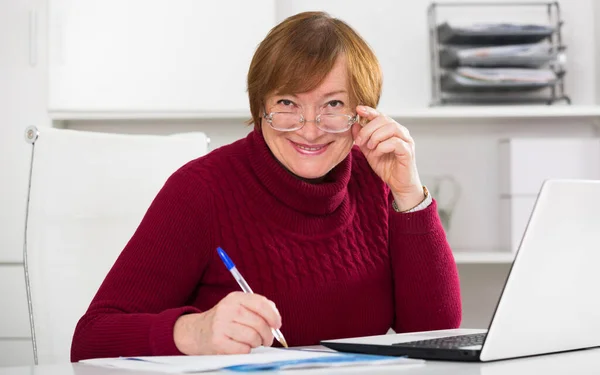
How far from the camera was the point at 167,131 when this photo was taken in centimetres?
291

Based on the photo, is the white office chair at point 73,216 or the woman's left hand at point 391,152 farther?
the white office chair at point 73,216

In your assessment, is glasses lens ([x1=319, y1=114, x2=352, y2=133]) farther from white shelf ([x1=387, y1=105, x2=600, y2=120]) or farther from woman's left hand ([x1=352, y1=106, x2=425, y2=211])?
white shelf ([x1=387, y1=105, x2=600, y2=120])

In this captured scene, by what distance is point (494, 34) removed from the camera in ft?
8.89

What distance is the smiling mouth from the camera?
1595 millimetres

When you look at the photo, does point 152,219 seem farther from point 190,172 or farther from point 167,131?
point 167,131

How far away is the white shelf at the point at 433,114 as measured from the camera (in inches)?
105

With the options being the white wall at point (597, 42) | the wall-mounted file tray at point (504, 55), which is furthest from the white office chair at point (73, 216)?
the white wall at point (597, 42)

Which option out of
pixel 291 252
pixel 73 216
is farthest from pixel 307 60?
pixel 73 216

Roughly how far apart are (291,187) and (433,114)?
49.1 inches

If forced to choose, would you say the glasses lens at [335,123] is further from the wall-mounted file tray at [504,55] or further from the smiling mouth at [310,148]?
the wall-mounted file tray at [504,55]

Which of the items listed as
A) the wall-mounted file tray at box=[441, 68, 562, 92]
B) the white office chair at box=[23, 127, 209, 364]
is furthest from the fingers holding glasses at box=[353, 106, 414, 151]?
the wall-mounted file tray at box=[441, 68, 562, 92]

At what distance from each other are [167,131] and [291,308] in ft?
4.95

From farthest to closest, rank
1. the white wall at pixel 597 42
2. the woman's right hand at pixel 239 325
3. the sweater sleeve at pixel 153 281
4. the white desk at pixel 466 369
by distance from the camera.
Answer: the white wall at pixel 597 42 < the sweater sleeve at pixel 153 281 < the woman's right hand at pixel 239 325 < the white desk at pixel 466 369

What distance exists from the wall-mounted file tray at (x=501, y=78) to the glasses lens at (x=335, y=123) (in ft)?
4.15
